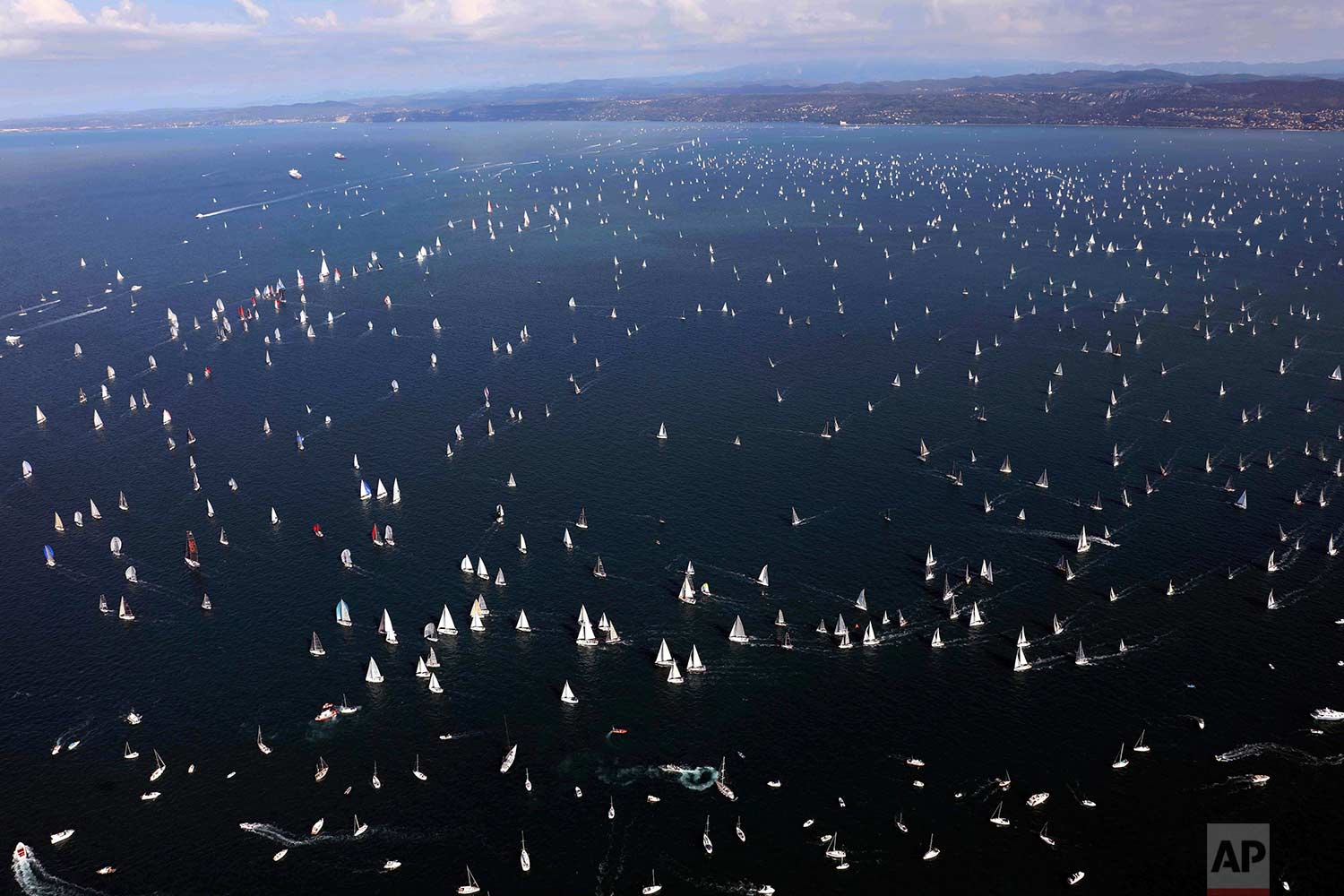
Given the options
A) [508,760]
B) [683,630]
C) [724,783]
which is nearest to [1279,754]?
[724,783]

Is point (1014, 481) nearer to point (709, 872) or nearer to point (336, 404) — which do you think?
point (709, 872)

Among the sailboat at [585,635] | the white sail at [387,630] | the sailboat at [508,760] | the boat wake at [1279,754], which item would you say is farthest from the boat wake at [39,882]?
the boat wake at [1279,754]

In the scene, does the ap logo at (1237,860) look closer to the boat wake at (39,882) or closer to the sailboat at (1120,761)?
the sailboat at (1120,761)

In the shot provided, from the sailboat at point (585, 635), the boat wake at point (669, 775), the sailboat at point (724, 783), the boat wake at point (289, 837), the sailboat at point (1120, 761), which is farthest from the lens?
the sailboat at point (585, 635)

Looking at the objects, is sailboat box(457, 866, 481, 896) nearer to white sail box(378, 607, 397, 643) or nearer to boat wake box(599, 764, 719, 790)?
boat wake box(599, 764, 719, 790)

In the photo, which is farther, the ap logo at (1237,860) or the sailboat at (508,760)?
the sailboat at (508,760)

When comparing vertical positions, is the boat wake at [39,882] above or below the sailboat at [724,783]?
below

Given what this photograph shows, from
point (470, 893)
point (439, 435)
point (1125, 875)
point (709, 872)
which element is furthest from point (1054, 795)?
point (439, 435)

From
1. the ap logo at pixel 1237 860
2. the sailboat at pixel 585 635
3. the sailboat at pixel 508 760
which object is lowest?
the ap logo at pixel 1237 860
